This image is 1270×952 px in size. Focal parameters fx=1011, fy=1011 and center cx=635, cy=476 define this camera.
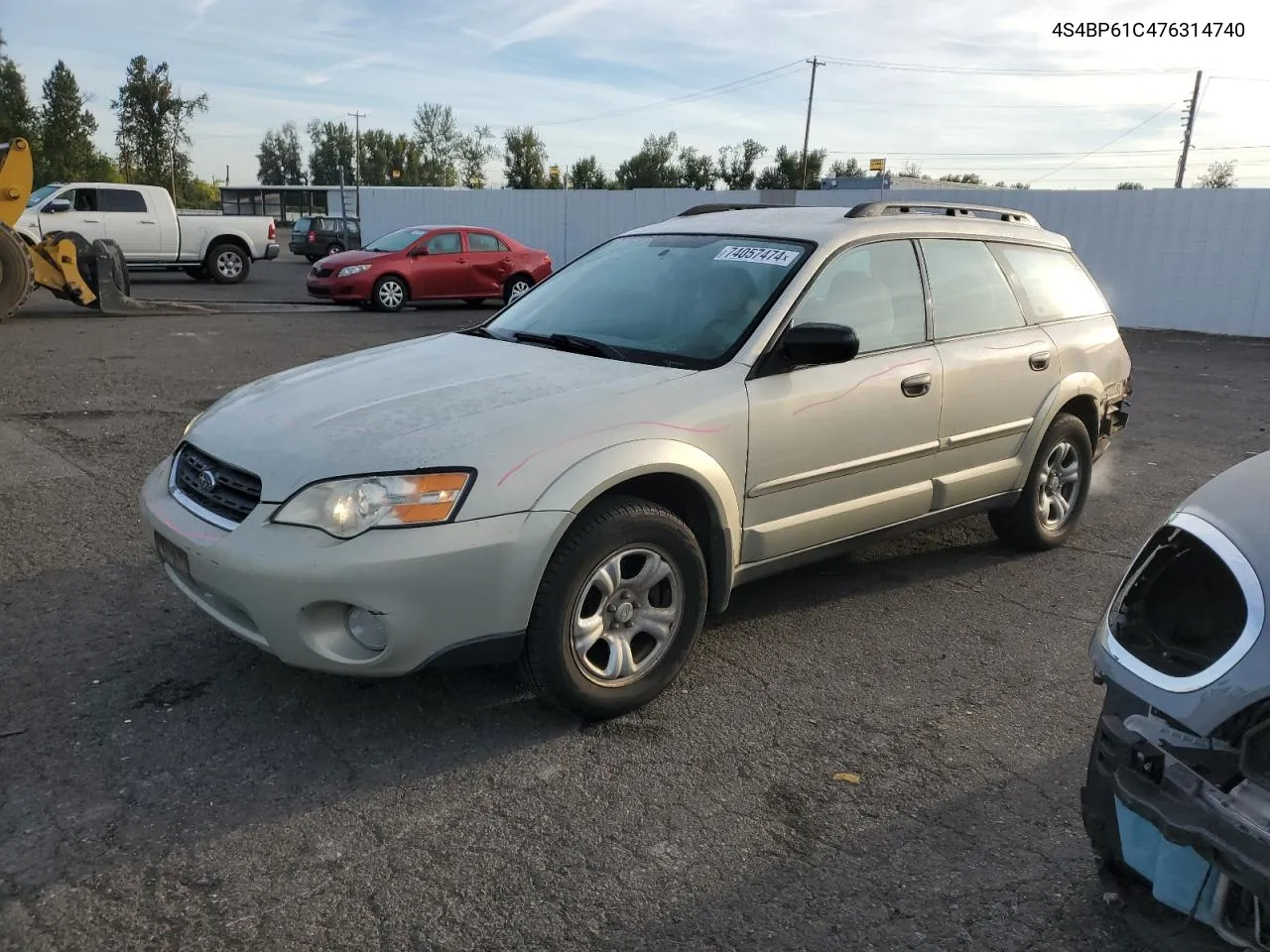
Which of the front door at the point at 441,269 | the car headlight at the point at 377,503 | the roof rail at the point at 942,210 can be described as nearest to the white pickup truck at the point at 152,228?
the front door at the point at 441,269

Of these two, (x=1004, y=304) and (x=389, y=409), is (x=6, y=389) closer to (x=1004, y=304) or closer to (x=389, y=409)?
(x=389, y=409)

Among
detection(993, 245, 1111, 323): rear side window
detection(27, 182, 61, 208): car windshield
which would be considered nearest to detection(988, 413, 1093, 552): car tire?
detection(993, 245, 1111, 323): rear side window

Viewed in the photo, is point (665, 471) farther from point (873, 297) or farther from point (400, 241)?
point (400, 241)

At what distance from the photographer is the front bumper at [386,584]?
295cm

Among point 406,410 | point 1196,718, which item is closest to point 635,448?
point 406,410

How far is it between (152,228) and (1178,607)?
20.4 metres

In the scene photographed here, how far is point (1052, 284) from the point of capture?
212 inches

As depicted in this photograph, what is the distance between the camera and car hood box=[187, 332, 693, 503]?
10.2 ft

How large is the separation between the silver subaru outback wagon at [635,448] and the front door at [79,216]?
1673cm

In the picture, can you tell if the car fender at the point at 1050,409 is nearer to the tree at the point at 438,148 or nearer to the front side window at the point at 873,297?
the front side window at the point at 873,297

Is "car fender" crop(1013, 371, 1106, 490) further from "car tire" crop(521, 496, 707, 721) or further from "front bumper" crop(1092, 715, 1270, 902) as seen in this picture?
"front bumper" crop(1092, 715, 1270, 902)

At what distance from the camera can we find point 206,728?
10.9ft

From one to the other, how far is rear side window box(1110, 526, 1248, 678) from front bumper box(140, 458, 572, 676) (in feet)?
5.32

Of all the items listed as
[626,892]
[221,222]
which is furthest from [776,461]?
[221,222]
